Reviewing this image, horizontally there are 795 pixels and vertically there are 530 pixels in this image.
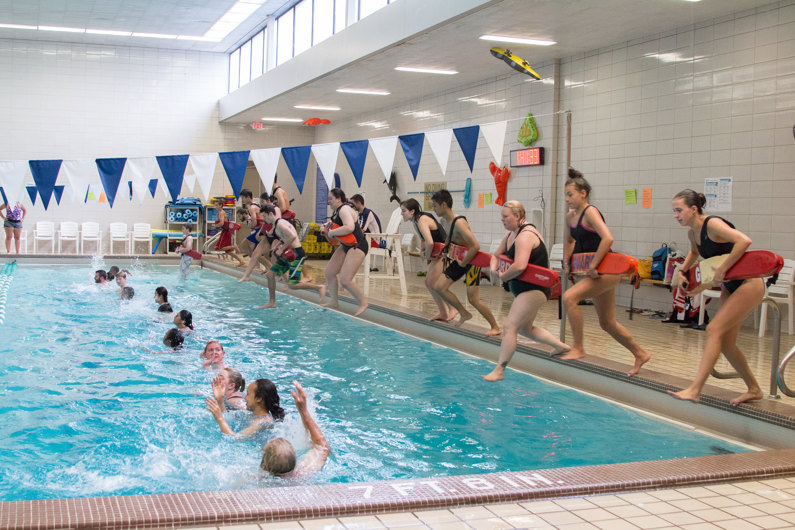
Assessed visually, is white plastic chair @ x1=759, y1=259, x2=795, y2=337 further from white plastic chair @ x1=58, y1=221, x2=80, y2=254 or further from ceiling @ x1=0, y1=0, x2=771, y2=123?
white plastic chair @ x1=58, y1=221, x2=80, y2=254

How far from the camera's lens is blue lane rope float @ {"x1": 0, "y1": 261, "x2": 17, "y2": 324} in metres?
9.73

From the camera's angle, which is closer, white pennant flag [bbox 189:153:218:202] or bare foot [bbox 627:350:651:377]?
bare foot [bbox 627:350:651:377]

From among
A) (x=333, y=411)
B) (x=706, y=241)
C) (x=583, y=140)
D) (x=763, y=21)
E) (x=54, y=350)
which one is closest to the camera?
(x=706, y=241)

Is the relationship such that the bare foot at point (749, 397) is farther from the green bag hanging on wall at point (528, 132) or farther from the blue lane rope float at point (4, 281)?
the blue lane rope float at point (4, 281)

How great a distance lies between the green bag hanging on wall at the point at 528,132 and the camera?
12273 mm

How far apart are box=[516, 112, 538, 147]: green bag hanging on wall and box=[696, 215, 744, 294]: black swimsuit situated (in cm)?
758

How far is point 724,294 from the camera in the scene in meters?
4.95

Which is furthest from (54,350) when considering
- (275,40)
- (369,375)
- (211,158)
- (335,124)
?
(335,124)

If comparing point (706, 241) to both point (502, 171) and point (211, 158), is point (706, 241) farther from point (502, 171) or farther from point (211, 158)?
point (211, 158)

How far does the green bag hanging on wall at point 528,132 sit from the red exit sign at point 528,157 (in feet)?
0.46

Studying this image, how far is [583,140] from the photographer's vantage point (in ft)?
37.3

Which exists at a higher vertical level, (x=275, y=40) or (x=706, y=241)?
(x=275, y=40)

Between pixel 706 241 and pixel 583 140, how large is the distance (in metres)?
6.76

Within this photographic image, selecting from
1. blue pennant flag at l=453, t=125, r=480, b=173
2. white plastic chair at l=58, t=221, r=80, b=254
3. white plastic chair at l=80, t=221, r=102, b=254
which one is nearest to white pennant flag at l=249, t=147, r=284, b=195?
blue pennant flag at l=453, t=125, r=480, b=173
